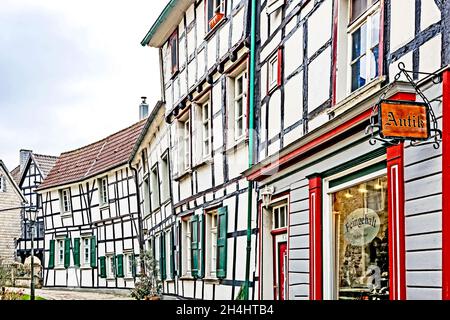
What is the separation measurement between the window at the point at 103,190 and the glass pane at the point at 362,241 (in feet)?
1.99

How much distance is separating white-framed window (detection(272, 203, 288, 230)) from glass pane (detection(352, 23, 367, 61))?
1.47 feet

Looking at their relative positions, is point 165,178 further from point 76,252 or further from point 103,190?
point 76,252

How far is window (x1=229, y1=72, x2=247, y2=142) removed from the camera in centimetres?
280

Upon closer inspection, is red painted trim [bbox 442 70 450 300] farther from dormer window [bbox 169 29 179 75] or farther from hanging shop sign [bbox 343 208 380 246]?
dormer window [bbox 169 29 179 75]

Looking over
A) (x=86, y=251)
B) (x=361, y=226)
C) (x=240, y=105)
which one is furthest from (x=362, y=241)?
(x=86, y=251)

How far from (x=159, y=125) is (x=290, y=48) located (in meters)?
0.45

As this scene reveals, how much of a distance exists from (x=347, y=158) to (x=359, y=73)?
0.22 meters

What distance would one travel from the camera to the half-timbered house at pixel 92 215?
2.46m

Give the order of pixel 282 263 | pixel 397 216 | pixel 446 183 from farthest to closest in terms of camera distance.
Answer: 1. pixel 282 263
2. pixel 397 216
3. pixel 446 183

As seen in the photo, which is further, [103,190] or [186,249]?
[186,249]

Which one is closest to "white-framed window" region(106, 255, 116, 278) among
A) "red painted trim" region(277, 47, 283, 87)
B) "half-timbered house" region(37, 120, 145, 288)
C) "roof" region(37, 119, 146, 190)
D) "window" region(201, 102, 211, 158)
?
"half-timbered house" region(37, 120, 145, 288)

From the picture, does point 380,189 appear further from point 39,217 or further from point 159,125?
point 39,217

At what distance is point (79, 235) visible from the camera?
8.44ft

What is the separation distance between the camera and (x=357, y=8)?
2.57m
